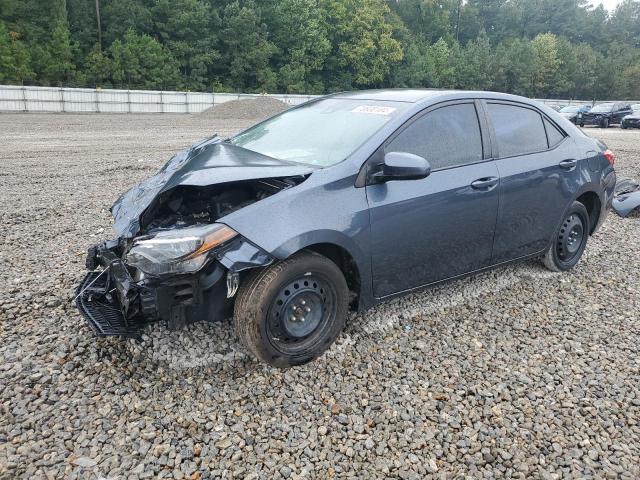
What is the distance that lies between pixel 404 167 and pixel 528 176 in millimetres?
1523

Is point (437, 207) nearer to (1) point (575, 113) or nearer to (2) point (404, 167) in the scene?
(2) point (404, 167)

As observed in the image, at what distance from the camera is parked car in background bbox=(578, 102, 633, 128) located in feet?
95.4

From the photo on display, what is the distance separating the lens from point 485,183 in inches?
147

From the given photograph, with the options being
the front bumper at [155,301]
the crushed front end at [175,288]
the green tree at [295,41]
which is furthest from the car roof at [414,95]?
the green tree at [295,41]

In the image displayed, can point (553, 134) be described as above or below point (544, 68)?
below

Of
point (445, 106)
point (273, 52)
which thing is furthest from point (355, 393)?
point (273, 52)

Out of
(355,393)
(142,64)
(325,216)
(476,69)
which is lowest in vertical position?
(355,393)

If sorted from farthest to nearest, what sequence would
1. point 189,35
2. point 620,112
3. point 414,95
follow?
point 189,35 → point 620,112 → point 414,95

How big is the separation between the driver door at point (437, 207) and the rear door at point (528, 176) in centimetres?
17

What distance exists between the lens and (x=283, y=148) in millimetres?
3672

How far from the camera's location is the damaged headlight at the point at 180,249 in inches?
105

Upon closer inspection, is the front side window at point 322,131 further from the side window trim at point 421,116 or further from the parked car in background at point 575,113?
the parked car in background at point 575,113

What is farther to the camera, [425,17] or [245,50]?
[425,17]

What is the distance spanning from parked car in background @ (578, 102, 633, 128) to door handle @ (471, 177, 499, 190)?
3007cm
